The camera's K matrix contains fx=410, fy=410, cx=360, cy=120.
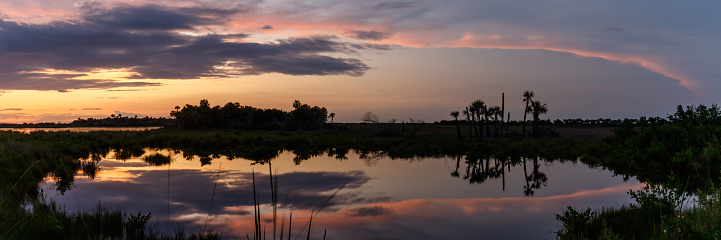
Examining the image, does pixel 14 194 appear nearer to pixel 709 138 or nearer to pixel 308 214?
pixel 308 214

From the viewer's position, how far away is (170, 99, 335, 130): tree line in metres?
98.1

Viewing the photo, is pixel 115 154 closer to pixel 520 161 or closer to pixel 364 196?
pixel 364 196

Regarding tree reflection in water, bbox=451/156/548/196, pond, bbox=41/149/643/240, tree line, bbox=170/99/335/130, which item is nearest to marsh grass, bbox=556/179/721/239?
pond, bbox=41/149/643/240

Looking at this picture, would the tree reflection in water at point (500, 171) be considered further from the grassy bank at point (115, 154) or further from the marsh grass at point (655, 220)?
the marsh grass at point (655, 220)

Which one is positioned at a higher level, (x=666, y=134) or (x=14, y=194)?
(x=666, y=134)

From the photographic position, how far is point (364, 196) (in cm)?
1889

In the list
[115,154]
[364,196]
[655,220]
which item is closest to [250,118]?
[115,154]

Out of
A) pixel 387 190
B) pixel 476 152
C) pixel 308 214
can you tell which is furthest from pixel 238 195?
pixel 476 152

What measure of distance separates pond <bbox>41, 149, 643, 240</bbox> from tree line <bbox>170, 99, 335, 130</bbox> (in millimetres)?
67080

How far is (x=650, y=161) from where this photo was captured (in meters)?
25.6

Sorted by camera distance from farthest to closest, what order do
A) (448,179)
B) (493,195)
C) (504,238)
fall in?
1. (448,179)
2. (493,195)
3. (504,238)

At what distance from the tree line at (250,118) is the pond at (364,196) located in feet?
220

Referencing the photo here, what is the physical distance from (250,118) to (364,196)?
289 feet

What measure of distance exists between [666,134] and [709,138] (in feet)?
6.43
